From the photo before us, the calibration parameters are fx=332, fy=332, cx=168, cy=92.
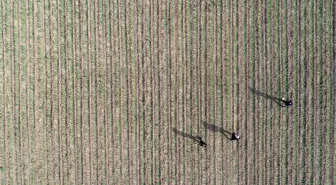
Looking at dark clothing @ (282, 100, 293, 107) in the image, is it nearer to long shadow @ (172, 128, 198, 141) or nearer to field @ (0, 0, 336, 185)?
field @ (0, 0, 336, 185)

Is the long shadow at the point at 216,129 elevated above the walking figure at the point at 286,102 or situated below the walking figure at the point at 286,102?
below

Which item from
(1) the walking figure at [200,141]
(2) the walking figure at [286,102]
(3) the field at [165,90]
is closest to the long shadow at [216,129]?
(3) the field at [165,90]

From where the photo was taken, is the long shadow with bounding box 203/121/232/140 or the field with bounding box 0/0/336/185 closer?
the field with bounding box 0/0/336/185

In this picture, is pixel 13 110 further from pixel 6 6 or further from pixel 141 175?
pixel 141 175

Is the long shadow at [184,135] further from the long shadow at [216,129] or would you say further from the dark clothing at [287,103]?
the dark clothing at [287,103]

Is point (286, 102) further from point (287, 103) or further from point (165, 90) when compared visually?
point (165, 90)

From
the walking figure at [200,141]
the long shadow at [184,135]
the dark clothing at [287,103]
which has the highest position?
the dark clothing at [287,103]

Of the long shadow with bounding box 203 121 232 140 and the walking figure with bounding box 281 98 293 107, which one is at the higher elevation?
the walking figure with bounding box 281 98 293 107

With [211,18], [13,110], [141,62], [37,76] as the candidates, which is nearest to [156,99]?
[141,62]

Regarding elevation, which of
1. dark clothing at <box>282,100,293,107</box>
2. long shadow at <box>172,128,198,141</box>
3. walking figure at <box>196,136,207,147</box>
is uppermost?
dark clothing at <box>282,100,293,107</box>

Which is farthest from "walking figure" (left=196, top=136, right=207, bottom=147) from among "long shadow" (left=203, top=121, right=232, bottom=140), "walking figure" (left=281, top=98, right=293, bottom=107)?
"walking figure" (left=281, top=98, right=293, bottom=107)

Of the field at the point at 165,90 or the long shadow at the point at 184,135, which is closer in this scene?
the field at the point at 165,90
